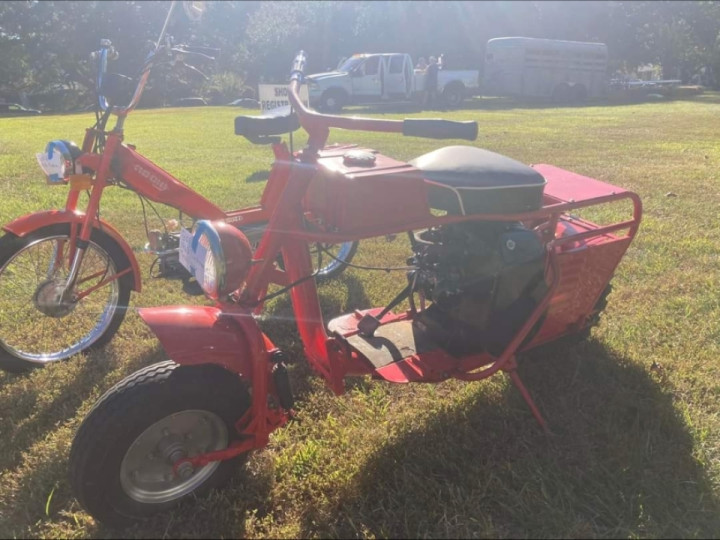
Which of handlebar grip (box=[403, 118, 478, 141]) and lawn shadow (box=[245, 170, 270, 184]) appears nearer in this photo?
handlebar grip (box=[403, 118, 478, 141])

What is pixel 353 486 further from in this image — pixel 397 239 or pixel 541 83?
pixel 541 83

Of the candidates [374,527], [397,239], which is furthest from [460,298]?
[397,239]

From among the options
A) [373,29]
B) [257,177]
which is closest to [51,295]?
[257,177]

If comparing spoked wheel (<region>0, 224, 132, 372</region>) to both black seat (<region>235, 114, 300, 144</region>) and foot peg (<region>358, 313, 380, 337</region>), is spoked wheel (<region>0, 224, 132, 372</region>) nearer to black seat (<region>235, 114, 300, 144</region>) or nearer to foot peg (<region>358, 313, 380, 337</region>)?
black seat (<region>235, 114, 300, 144</region>)

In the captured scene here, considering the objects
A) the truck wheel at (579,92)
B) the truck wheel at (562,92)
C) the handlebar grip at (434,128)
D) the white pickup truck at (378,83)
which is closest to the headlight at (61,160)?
the handlebar grip at (434,128)

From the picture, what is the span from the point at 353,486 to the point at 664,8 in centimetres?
4549

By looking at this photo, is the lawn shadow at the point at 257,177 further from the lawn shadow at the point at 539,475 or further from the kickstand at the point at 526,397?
the kickstand at the point at 526,397

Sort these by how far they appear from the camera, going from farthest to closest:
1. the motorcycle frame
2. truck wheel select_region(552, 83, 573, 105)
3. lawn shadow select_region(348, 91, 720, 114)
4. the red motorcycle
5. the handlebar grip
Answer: truck wheel select_region(552, 83, 573, 105), lawn shadow select_region(348, 91, 720, 114), the red motorcycle, the motorcycle frame, the handlebar grip

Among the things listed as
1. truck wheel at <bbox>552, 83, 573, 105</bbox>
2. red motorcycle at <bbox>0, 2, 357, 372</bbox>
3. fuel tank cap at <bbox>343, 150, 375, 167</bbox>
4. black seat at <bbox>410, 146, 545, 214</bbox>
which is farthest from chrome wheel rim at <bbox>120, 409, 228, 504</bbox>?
truck wheel at <bbox>552, 83, 573, 105</bbox>

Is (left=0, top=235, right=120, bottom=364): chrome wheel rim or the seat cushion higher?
the seat cushion

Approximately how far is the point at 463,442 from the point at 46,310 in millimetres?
2246

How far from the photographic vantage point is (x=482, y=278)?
230 centimetres

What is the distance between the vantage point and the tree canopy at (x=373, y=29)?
1427 inches

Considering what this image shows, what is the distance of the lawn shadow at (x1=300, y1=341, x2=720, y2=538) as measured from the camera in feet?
6.61
